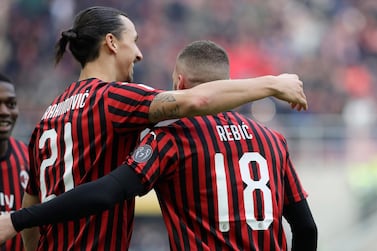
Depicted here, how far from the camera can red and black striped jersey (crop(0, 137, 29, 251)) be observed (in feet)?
17.0

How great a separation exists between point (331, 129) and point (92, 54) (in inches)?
297

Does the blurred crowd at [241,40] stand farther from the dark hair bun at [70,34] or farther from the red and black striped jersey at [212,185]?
the red and black striped jersey at [212,185]

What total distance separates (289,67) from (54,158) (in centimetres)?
1012

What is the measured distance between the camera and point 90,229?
12.9 ft

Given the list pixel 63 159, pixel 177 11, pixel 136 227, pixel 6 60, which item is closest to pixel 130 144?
pixel 63 159

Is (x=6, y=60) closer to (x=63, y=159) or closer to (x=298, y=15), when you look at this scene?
(x=298, y=15)

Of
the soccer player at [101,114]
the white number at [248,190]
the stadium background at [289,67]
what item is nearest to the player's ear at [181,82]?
the soccer player at [101,114]

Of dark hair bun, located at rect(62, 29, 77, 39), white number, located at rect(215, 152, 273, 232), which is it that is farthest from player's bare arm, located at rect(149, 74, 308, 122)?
dark hair bun, located at rect(62, 29, 77, 39)

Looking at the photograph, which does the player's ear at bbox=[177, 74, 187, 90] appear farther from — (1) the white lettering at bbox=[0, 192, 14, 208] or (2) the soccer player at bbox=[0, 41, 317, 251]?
(1) the white lettering at bbox=[0, 192, 14, 208]

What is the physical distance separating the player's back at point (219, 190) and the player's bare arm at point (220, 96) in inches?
4.8

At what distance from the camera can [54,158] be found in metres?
4.04

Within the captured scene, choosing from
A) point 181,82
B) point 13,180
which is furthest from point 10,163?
point 181,82

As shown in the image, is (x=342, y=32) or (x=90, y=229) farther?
(x=342, y=32)

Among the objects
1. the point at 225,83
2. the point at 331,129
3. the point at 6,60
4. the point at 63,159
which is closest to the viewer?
the point at 225,83
